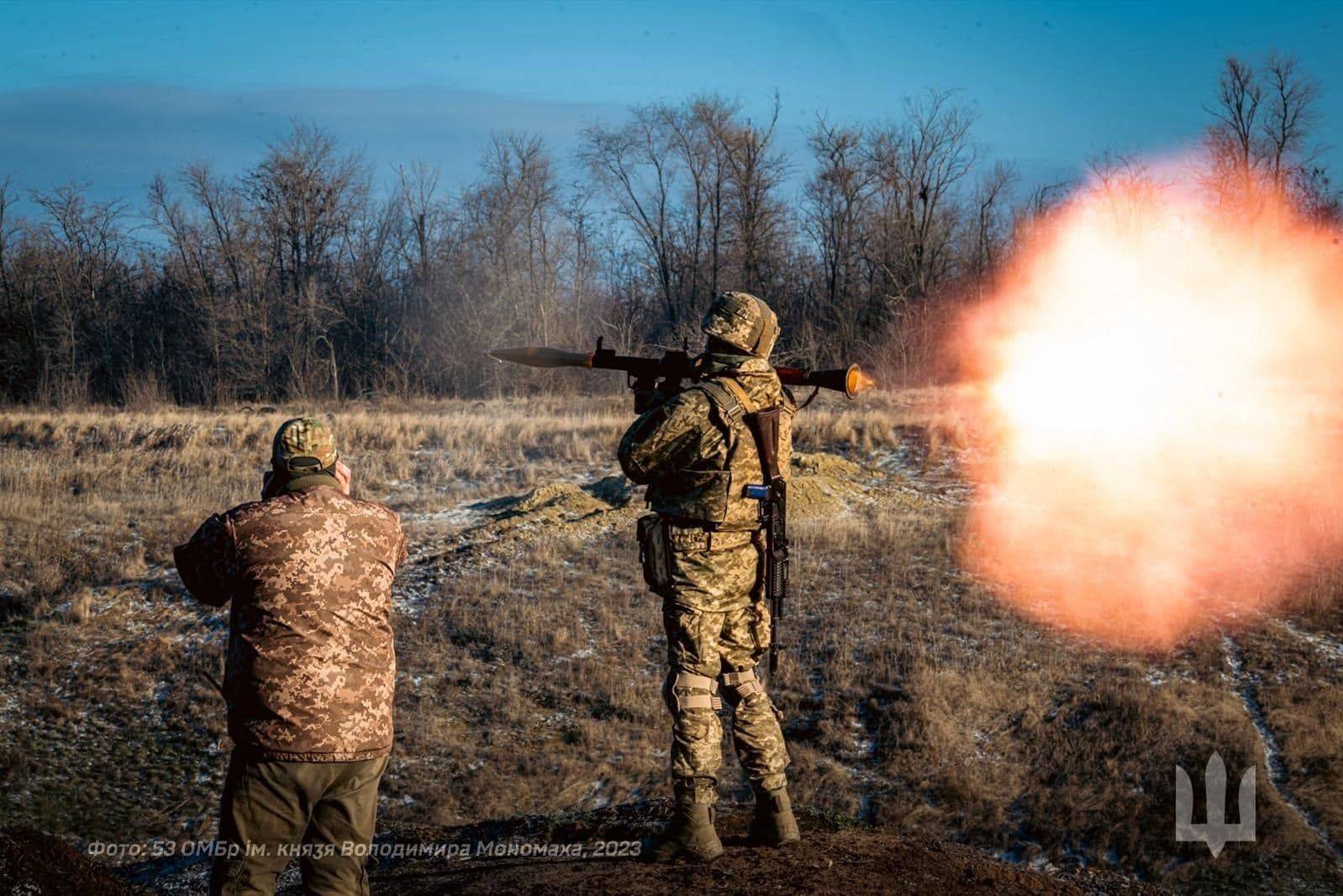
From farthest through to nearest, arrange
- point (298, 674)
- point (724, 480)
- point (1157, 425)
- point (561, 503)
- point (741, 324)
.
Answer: point (1157, 425), point (561, 503), point (741, 324), point (724, 480), point (298, 674)

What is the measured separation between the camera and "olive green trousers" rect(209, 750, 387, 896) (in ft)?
11.2

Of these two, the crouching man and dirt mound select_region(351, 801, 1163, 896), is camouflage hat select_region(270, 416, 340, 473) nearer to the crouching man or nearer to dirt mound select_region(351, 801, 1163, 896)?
the crouching man

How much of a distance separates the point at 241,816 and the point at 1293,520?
13.3 metres

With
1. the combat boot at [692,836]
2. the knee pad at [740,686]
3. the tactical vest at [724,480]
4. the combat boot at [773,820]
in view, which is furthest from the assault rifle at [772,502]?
the combat boot at [692,836]

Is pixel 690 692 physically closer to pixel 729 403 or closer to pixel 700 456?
pixel 700 456

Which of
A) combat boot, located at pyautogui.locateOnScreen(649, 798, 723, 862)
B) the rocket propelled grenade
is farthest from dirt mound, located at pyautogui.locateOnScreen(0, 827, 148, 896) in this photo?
the rocket propelled grenade

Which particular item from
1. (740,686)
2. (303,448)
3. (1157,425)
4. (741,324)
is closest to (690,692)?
(740,686)

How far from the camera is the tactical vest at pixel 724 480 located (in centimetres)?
Result: 469

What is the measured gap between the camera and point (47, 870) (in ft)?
15.0

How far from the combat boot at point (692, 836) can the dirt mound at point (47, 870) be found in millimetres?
2499

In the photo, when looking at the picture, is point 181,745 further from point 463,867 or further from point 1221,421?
point 1221,421

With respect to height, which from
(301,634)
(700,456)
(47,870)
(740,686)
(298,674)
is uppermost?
(700,456)

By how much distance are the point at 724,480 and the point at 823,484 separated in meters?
10.6

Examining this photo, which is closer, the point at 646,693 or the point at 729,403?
the point at 729,403
